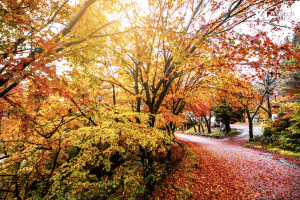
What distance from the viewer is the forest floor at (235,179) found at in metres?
5.51

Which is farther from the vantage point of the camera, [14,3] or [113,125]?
[113,125]

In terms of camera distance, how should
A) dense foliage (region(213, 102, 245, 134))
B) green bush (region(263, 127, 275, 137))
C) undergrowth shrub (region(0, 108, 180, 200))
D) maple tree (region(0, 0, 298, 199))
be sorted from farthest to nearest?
1. dense foliage (region(213, 102, 245, 134))
2. green bush (region(263, 127, 275, 137))
3. undergrowth shrub (region(0, 108, 180, 200))
4. maple tree (region(0, 0, 298, 199))

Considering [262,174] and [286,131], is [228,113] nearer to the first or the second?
[286,131]

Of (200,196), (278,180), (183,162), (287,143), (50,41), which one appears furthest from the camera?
(287,143)

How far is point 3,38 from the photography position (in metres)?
2.99

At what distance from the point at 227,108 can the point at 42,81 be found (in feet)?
73.5

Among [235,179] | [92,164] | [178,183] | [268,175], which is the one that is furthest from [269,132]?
[92,164]

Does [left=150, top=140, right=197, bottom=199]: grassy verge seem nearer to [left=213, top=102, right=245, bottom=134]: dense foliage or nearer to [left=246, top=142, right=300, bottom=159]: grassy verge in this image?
[left=246, top=142, right=300, bottom=159]: grassy verge

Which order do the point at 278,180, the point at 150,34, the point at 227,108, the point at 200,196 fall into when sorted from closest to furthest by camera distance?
the point at 150,34 → the point at 200,196 → the point at 278,180 → the point at 227,108

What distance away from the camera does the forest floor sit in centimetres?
551

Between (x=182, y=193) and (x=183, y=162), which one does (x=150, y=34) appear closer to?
(x=182, y=193)

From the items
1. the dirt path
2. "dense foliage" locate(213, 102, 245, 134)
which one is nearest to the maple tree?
the dirt path

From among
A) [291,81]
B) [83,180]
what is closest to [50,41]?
[83,180]

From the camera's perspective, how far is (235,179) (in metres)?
6.64
